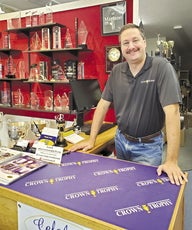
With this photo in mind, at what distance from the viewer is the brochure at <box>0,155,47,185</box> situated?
3.98 ft

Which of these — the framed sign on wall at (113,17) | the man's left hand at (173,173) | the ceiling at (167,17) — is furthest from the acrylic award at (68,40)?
the man's left hand at (173,173)

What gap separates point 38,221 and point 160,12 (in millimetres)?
5401

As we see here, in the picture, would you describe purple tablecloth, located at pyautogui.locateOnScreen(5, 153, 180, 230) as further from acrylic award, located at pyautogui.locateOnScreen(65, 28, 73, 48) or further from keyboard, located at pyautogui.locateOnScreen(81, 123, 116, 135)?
acrylic award, located at pyautogui.locateOnScreen(65, 28, 73, 48)

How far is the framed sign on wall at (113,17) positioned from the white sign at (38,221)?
2.37m

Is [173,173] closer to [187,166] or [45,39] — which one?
[45,39]

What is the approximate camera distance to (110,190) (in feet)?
3.59

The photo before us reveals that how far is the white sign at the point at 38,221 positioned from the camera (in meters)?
0.96

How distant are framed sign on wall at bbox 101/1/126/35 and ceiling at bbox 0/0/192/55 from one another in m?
2.03

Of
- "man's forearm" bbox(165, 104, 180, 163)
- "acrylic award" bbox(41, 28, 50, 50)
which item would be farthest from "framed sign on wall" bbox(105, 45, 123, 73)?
"man's forearm" bbox(165, 104, 180, 163)

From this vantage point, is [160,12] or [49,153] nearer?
[49,153]

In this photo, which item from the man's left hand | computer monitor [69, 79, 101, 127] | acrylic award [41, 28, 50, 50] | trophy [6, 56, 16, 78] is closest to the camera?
the man's left hand

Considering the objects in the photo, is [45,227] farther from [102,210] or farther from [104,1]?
[104,1]

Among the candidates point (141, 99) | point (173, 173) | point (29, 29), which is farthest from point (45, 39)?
point (173, 173)

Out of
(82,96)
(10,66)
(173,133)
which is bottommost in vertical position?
(173,133)
